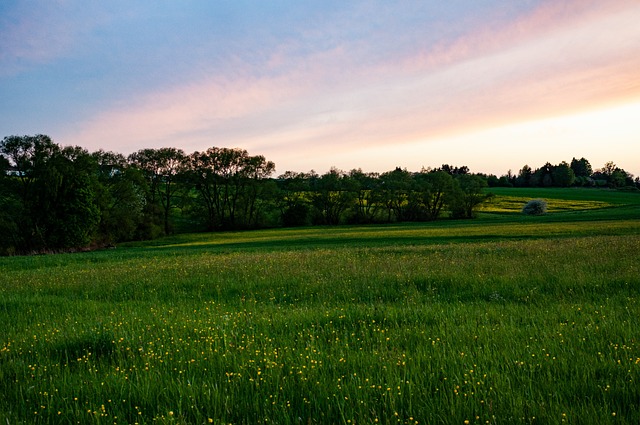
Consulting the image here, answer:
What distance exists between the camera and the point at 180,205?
78.8m

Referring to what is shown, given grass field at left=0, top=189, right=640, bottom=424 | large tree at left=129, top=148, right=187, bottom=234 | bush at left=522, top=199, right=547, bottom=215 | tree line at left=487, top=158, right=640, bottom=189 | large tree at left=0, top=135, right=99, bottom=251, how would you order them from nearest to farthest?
grass field at left=0, top=189, right=640, bottom=424, large tree at left=0, top=135, right=99, bottom=251, large tree at left=129, top=148, right=187, bottom=234, bush at left=522, top=199, right=547, bottom=215, tree line at left=487, top=158, right=640, bottom=189

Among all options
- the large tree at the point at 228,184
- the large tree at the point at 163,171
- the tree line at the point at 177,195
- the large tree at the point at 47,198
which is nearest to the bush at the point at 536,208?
the tree line at the point at 177,195

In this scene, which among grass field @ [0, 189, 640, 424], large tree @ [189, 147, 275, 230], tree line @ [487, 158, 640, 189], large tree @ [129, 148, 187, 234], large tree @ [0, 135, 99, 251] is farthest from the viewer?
tree line @ [487, 158, 640, 189]

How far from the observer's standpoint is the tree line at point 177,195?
52.0m

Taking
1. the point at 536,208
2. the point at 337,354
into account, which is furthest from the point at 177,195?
the point at 337,354

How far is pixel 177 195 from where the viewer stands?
261 feet

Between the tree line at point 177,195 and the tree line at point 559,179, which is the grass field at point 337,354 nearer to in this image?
the tree line at point 177,195

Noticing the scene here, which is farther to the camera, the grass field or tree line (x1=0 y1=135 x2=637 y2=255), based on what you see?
tree line (x1=0 y1=135 x2=637 y2=255)

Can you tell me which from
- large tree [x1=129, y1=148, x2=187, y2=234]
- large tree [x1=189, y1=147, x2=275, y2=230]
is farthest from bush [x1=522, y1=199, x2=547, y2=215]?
large tree [x1=129, y1=148, x2=187, y2=234]

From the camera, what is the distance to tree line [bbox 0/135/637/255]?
171 ft

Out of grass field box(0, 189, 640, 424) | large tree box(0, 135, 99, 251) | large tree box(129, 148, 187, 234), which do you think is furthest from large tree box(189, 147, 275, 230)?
grass field box(0, 189, 640, 424)

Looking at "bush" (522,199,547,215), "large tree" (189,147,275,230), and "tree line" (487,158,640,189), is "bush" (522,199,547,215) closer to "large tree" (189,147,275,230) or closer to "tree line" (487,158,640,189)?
"large tree" (189,147,275,230)

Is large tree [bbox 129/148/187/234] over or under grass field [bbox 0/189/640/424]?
over

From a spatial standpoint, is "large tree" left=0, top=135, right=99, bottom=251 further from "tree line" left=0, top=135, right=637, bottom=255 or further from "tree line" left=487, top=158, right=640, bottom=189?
"tree line" left=487, top=158, right=640, bottom=189
